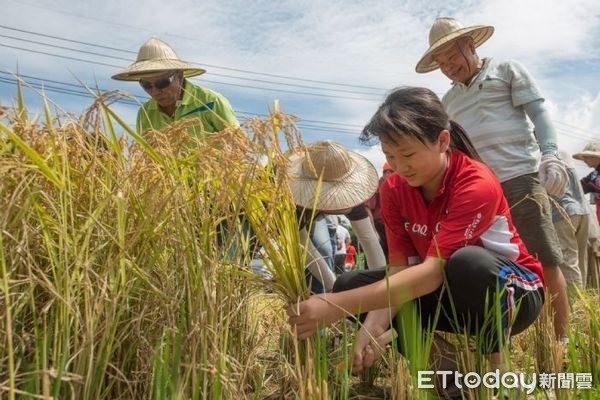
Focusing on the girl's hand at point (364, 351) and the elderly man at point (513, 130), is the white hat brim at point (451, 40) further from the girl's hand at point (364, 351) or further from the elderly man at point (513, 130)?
the girl's hand at point (364, 351)

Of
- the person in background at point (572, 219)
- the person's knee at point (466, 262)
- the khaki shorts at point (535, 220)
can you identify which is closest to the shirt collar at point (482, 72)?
the khaki shorts at point (535, 220)

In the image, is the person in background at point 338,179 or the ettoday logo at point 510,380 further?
the person in background at point 338,179

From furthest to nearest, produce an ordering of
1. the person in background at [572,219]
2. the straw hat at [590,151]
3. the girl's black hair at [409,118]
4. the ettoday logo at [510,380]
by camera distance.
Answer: the straw hat at [590,151]
the person in background at [572,219]
the girl's black hair at [409,118]
the ettoday logo at [510,380]

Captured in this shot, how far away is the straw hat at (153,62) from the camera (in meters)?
2.50

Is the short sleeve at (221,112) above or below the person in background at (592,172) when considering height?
below

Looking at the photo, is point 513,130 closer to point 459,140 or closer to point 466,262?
point 459,140

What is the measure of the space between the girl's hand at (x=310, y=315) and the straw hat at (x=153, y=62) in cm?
149

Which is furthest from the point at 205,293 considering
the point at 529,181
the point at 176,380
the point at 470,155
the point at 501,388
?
the point at 529,181

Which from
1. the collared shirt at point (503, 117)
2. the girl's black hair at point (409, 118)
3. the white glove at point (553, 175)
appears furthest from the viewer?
the collared shirt at point (503, 117)

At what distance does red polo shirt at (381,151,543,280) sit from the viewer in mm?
1570

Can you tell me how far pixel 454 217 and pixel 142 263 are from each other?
82 centimetres

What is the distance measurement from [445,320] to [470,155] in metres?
0.50

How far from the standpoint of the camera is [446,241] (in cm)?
156

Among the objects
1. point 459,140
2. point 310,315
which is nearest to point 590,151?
point 459,140
